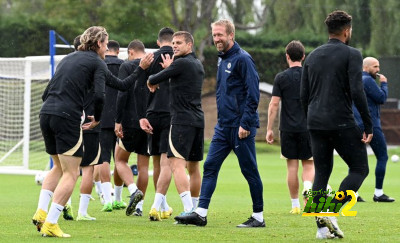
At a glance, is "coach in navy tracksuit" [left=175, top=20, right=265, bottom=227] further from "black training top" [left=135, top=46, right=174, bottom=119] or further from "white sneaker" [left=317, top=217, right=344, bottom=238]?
"white sneaker" [left=317, top=217, right=344, bottom=238]

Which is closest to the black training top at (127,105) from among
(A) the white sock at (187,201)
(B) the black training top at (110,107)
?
(B) the black training top at (110,107)

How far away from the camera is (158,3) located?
40.9 meters

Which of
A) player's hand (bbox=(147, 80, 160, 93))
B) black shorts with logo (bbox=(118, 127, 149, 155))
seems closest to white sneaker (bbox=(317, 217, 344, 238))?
player's hand (bbox=(147, 80, 160, 93))

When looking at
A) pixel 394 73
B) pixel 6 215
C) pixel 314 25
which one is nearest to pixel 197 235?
pixel 6 215

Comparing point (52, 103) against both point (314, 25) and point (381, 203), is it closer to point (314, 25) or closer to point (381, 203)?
point (381, 203)

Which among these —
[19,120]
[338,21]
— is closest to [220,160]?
[338,21]

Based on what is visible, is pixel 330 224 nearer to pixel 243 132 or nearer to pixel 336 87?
pixel 336 87

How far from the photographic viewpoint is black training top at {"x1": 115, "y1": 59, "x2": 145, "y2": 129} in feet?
37.3

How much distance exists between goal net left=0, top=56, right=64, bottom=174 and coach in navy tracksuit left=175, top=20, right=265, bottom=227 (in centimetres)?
1107

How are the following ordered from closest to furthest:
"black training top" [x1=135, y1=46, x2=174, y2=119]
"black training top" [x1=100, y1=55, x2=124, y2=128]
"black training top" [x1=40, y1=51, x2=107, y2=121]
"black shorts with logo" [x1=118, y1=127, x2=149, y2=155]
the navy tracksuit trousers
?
1. "black training top" [x1=40, y1=51, x2=107, y2=121]
2. the navy tracksuit trousers
3. "black training top" [x1=135, y1=46, x2=174, y2=119]
4. "black shorts with logo" [x1=118, y1=127, x2=149, y2=155]
5. "black training top" [x1=100, y1=55, x2=124, y2=128]

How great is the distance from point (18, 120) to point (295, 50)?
15730mm

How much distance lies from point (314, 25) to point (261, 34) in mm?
2730

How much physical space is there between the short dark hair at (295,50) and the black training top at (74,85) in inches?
125

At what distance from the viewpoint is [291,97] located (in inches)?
460
